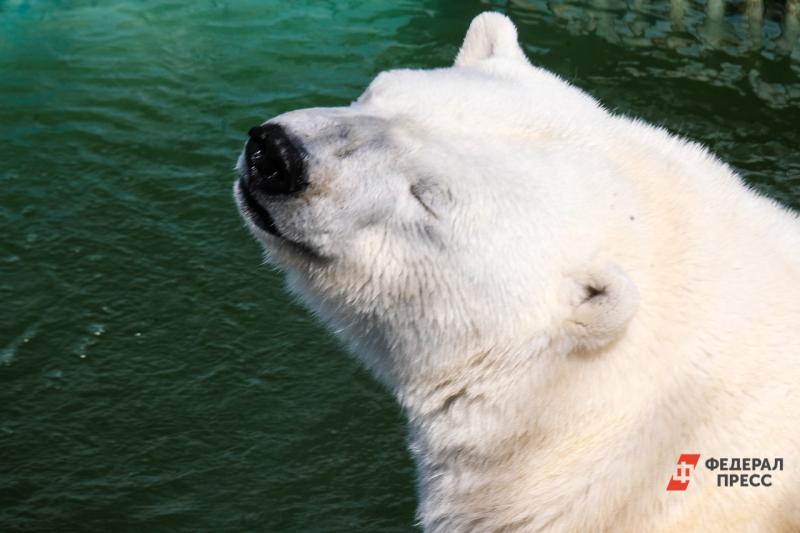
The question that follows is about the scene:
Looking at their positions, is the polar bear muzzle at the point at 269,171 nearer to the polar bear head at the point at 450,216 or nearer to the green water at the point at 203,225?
the polar bear head at the point at 450,216

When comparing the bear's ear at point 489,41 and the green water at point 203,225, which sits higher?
the bear's ear at point 489,41

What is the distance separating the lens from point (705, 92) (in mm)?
8984

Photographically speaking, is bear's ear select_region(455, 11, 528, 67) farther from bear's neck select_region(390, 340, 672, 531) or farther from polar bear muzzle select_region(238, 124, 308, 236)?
bear's neck select_region(390, 340, 672, 531)

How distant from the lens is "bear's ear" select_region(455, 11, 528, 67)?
12.7 feet

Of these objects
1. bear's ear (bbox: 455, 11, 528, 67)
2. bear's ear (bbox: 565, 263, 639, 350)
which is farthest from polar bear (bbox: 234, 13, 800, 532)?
bear's ear (bbox: 455, 11, 528, 67)

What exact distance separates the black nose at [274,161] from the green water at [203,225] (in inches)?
94.7

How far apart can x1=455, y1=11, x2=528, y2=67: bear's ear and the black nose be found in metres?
0.95

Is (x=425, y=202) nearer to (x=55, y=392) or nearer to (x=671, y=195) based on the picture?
(x=671, y=195)

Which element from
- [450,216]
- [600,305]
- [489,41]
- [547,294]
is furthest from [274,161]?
[489,41]

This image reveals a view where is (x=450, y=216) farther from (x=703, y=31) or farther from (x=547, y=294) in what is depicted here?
(x=703, y=31)

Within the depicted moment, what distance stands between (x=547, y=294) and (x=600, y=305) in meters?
0.17

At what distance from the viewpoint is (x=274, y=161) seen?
317cm

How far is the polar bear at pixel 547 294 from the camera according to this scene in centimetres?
315

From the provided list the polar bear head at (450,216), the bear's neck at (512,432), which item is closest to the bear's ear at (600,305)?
the polar bear head at (450,216)
